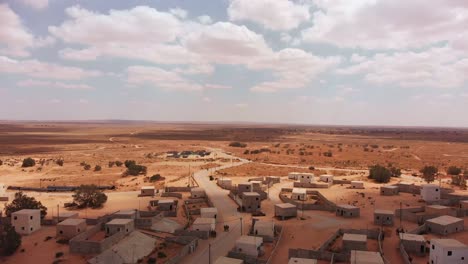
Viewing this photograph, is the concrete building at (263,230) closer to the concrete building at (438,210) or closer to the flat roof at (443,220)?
the flat roof at (443,220)

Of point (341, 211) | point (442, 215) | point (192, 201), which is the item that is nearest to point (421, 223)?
point (442, 215)

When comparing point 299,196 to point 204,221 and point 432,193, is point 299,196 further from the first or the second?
point 204,221

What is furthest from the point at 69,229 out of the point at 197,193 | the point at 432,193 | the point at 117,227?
the point at 432,193

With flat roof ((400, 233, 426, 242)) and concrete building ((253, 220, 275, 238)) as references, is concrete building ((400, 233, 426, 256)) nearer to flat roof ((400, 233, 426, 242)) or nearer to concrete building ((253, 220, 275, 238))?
flat roof ((400, 233, 426, 242))

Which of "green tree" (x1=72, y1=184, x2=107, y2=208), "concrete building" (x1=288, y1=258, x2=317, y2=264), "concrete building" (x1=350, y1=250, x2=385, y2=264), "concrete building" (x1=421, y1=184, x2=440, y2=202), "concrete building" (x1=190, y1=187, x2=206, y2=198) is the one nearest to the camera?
"concrete building" (x1=350, y1=250, x2=385, y2=264)

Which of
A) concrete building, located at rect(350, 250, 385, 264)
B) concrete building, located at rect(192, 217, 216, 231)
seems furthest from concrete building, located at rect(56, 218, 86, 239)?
concrete building, located at rect(350, 250, 385, 264)

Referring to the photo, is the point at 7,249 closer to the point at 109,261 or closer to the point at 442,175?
the point at 109,261
